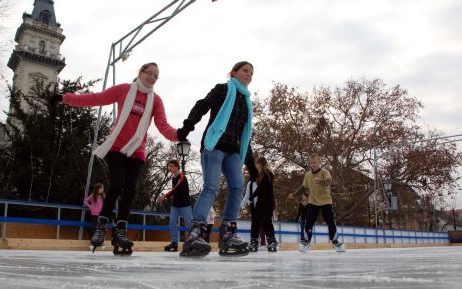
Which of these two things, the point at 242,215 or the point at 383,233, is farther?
the point at 242,215

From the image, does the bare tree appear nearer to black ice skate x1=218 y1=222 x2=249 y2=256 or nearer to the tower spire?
black ice skate x1=218 y1=222 x2=249 y2=256

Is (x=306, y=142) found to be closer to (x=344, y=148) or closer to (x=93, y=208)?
(x=344, y=148)

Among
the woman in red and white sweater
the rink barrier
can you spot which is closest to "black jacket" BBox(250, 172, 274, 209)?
the woman in red and white sweater

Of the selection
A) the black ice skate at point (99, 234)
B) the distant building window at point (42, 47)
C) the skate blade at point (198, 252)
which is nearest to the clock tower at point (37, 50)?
the distant building window at point (42, 47)

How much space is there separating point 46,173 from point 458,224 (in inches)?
3139

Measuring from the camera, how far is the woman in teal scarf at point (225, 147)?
3.89 metres

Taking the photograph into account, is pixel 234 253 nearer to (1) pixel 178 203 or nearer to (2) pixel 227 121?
(2) pixel 227 121

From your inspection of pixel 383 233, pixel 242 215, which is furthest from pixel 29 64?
pixel 383 233

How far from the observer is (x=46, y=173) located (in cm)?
1238

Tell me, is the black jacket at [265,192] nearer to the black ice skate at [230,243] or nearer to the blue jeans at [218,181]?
the blue jeans at [218,181]

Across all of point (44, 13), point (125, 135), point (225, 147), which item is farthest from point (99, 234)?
point (44, 13)

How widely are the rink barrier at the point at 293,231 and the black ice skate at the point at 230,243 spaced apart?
5.66 m

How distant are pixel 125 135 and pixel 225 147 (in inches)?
43.3

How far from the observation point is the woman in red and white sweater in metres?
4.27
